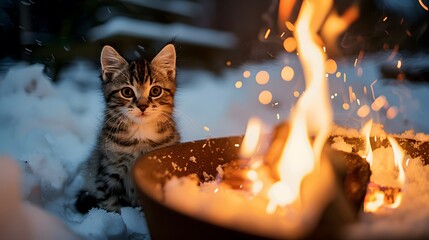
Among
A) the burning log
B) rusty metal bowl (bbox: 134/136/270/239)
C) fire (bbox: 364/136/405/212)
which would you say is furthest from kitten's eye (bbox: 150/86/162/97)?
fire (bbox: 364/136/405/212)

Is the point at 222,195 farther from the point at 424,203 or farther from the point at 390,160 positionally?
the point at 390,160

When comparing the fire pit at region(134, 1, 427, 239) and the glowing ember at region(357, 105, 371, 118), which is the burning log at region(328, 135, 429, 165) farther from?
the glowing ember at region(357, 105, 371, 118)

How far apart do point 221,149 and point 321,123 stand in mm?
271

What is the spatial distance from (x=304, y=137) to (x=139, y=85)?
88 centimetres

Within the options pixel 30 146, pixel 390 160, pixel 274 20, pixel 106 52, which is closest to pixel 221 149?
pixel 390 160

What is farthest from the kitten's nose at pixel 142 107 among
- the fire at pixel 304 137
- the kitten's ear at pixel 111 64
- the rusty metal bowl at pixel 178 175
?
the fire at pixel 304 137

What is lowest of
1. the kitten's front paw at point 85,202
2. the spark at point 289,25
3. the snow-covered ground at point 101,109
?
the kitten's front paw at point 85,202

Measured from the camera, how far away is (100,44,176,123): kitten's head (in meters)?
1.59

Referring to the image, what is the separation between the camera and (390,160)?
1169 millimetres

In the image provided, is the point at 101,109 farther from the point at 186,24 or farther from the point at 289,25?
the point at 289,25

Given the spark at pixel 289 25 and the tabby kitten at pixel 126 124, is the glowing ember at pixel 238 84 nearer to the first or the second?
the spark at pixel 289 25

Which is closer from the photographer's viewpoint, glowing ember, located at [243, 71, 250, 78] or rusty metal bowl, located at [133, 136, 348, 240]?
rusty metal bowl, located at [133, 136, 348, 240]

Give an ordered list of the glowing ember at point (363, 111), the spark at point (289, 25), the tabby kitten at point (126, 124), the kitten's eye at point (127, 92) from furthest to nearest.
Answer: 1. the spark at point (289, 25)
2. the glowing ember at point (363, 111)
3. the kitten's eye at point (127, 92)
4. the tabby kitten at point (126, 124)

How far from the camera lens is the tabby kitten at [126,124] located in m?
1.54
